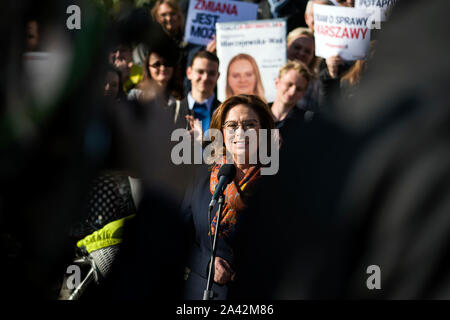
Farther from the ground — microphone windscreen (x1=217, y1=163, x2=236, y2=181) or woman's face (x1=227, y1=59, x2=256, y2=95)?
woman's face (x1=227, y1=59, x2=256, y2=95)

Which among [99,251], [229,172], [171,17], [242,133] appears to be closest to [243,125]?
[242,133]

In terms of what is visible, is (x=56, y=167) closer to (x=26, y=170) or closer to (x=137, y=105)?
(x=26, y=170)

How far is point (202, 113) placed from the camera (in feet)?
13.2

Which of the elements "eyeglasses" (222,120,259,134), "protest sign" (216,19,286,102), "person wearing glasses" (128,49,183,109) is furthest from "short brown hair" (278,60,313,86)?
"eyeglasses" (222,120,259,134)

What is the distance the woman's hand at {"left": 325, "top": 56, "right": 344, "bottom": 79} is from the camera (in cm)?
408

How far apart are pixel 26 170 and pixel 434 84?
0.40m

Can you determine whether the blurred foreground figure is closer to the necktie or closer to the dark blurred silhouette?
the dark blurred silhouette

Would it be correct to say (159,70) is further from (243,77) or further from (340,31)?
(340,31)

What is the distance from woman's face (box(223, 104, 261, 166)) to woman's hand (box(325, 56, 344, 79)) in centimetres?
135

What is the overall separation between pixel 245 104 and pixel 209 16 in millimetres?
1904

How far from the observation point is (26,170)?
62 centimetres

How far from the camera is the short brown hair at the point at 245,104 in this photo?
2.87 m
